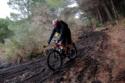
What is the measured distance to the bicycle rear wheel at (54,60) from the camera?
10.5 metres

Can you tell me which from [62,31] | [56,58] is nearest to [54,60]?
[56,58]

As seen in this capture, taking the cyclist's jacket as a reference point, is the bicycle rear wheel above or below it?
below

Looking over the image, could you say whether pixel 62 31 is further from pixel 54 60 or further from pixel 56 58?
pixel 54 60

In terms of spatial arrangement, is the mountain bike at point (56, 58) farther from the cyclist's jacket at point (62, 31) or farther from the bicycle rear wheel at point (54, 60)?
the cyclist's jacket at point (62, 31)

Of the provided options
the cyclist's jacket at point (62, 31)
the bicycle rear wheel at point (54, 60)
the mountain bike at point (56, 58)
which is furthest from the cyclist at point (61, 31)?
the bicycle rear wheel at point (54, 60)

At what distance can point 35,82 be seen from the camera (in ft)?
31.4

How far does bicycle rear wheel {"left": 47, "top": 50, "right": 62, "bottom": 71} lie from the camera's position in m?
10.5

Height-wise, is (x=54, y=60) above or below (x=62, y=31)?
below

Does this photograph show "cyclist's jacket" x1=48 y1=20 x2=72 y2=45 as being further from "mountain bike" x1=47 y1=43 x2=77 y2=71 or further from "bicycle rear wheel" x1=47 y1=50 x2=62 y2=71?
"bicycle rear wheel" x1=47 y1=50 x2=62 y2=71

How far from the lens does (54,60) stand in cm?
1059

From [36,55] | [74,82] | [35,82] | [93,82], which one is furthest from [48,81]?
[36,55]

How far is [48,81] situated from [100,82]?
2205 millimetres

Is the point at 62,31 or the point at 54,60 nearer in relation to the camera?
the point at 54,60

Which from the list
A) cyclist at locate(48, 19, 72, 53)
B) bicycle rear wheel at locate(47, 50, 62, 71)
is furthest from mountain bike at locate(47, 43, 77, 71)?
cyclist at locate(48, 19, 72, 53)
